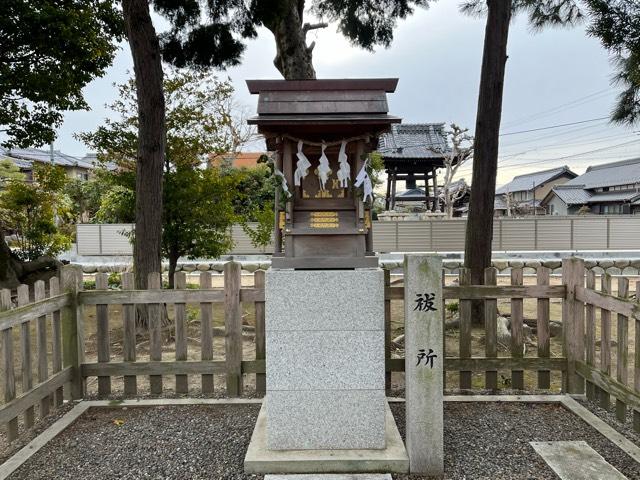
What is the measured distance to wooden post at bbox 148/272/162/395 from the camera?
4613 millimetres

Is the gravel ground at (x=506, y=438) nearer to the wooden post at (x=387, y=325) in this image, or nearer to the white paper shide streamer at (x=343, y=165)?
the wooden post at (x=387, y=325)

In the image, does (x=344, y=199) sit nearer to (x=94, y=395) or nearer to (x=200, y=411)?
(x=200, y=411)

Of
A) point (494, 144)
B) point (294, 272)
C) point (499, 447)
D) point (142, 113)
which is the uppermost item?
point (142, 113)

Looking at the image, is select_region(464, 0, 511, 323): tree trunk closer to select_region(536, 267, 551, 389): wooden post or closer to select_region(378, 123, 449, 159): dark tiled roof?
select_region(536, 267, 551, 389): wooden post

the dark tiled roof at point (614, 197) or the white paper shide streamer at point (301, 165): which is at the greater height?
the dark tiled roof at point (614, 197)

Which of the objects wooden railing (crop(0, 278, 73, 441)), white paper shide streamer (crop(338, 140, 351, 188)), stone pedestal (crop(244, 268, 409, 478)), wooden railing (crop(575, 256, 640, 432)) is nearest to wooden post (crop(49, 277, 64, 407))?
wooden railing (crop(0, 278, 73, 441))

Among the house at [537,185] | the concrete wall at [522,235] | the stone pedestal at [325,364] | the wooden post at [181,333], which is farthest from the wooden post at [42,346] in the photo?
the house at [537,185]

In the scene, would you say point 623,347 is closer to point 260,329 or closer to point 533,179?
point 260,329

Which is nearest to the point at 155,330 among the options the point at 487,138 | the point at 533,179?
the point at 487,138

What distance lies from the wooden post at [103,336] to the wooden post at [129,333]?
18 cm

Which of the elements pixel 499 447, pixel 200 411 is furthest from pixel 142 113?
pixel 499 447

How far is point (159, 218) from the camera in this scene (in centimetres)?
711

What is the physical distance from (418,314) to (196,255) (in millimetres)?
6745

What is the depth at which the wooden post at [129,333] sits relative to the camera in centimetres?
465
